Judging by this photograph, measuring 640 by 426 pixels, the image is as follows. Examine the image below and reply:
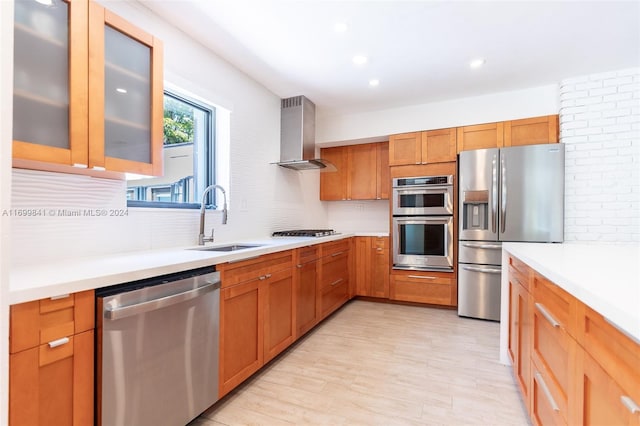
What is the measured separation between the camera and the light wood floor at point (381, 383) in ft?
5.59

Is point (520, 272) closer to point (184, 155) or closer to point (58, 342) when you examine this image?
point (58, 342)

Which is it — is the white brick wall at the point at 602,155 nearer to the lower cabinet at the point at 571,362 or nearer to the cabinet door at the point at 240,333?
the lower cabinet at the point at 571,362

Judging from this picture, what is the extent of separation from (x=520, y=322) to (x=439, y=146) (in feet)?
7.96

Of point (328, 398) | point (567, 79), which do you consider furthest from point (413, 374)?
point (567, 79)

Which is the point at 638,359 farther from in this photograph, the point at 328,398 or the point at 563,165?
the point at 563,165

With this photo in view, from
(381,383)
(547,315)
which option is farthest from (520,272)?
(381,383)

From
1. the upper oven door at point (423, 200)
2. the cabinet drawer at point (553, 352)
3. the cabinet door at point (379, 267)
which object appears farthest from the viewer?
the cabinet door at point (379, 267)

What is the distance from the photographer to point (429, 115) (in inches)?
151

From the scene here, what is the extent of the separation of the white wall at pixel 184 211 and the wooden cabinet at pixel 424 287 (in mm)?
1450

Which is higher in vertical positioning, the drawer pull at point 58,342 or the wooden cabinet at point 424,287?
the drawer pull at point 58,342

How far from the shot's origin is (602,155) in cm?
306

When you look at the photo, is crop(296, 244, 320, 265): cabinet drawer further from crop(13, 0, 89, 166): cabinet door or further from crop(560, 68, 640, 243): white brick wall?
crop(560, 68, 640, 243): white brick wall

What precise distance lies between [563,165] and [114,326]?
3908 mm

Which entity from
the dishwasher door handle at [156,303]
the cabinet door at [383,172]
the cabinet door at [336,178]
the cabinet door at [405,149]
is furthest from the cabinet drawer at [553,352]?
the cabinet door at [336,178]
